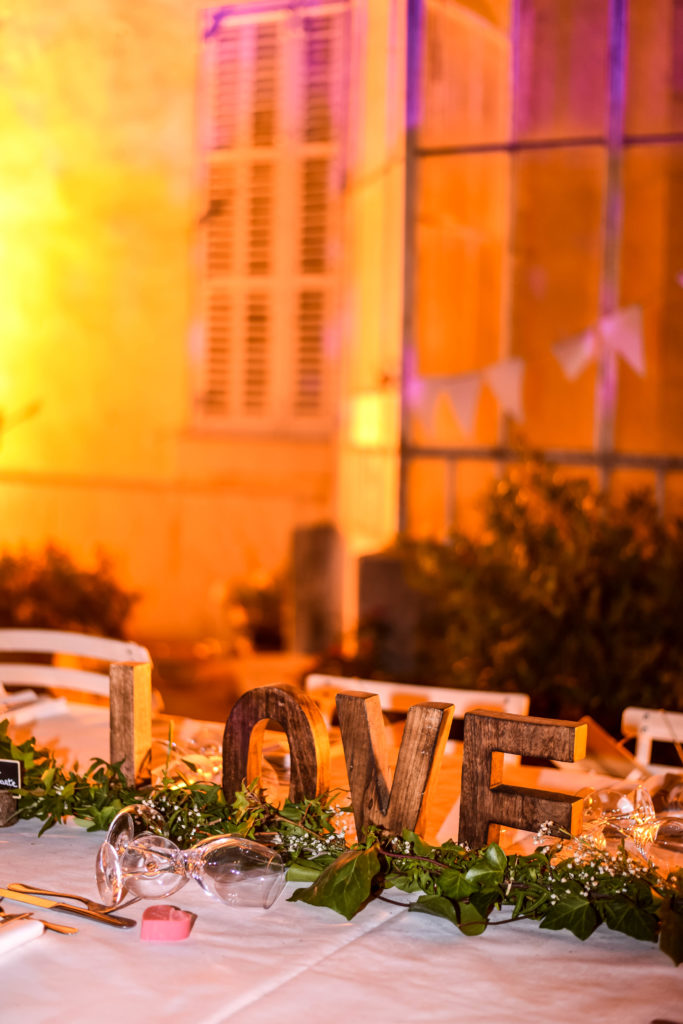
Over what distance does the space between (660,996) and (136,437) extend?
7.15m

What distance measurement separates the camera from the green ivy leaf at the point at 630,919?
4.47 ft

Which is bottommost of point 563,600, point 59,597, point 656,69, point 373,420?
point 59,597

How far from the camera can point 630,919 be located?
137cm

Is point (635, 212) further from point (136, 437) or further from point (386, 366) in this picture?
point (136, 437)

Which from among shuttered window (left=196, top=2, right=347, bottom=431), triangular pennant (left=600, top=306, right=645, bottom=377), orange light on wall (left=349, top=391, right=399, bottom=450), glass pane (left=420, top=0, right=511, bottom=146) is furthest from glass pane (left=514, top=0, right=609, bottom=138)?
shuttered window (left=196, top=2, right=347, bottom=431)

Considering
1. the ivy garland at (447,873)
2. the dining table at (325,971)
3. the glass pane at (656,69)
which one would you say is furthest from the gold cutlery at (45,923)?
the glass pane at (656,69)

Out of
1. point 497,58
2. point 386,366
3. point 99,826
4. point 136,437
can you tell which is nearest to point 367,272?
point 386,366

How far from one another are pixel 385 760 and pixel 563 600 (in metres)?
2.43

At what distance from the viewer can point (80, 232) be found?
8.23 meters

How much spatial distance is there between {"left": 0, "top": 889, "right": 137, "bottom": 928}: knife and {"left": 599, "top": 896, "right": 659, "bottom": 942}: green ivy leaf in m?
0.57

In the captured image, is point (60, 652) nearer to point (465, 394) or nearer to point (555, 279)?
point (465, 394)

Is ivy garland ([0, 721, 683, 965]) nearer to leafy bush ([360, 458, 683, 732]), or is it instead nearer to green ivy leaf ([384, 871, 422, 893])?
green ivy leaf ([384, 871, 422, 893])

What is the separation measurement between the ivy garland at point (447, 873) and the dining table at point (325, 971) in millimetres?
27

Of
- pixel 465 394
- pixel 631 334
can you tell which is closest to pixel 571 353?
pixel 631 334
